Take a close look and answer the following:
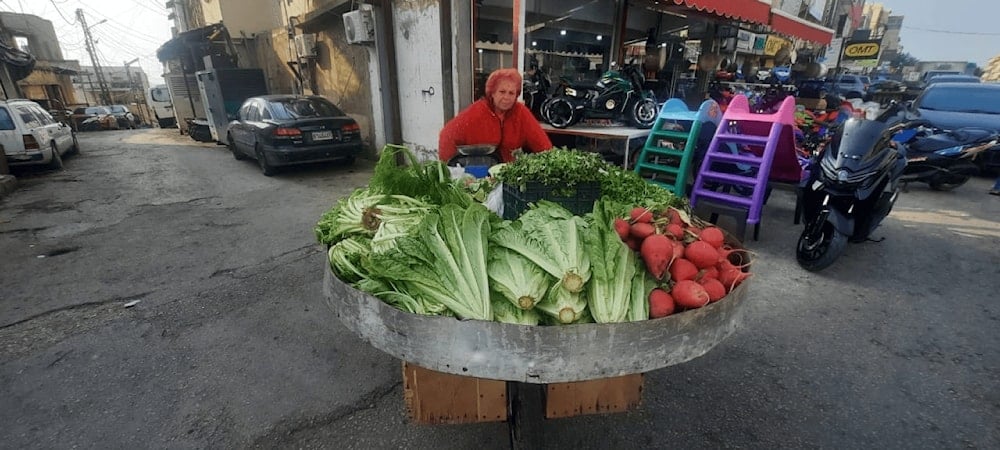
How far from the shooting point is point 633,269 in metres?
1.56

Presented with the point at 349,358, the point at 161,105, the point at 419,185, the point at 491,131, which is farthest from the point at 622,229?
the point at 161,105

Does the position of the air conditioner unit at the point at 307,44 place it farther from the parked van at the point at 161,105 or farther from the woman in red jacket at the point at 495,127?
the parked van at the point at 161,105

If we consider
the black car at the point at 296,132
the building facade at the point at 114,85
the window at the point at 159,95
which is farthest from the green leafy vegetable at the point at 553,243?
the building facade at the point at 114,85

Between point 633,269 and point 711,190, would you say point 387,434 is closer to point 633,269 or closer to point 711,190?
point 633,269

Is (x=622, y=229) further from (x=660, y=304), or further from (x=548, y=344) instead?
(x=548, y=344)

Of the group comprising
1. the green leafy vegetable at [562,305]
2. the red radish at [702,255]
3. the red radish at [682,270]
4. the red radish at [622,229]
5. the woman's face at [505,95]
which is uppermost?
the woman's face at [505,95]

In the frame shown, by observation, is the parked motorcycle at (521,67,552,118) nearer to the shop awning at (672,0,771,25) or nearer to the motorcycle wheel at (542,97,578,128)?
the motorcycle wheel at (542,97,578,128)

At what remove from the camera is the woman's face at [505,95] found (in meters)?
3.66

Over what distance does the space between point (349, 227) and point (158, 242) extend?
481 centimetres

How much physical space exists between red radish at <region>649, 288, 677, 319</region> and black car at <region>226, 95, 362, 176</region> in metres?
8.73

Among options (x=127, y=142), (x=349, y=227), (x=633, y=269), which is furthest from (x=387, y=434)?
(x=127, y=142)

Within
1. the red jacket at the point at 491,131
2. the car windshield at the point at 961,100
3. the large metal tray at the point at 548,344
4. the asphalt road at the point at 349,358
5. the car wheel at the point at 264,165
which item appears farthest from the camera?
the car wheel at the point at 264,165

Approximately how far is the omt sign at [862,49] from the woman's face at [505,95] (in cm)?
2514

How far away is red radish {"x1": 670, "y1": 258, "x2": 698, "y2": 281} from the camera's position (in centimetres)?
153
